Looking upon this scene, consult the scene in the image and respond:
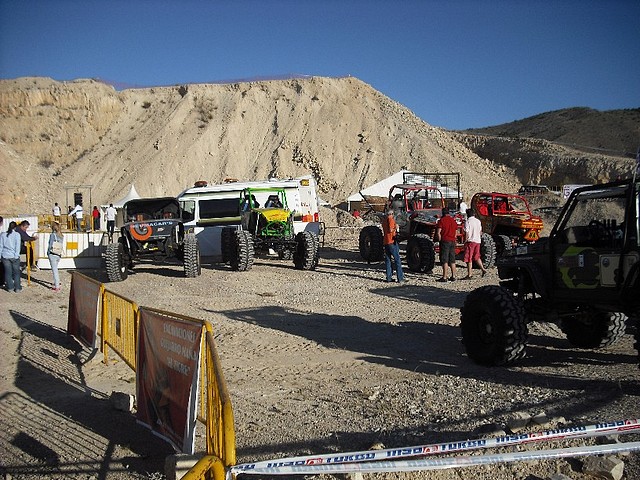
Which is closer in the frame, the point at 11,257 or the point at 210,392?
the point at 210,392

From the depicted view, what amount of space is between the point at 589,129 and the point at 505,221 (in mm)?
52886

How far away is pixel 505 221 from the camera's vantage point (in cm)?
1827

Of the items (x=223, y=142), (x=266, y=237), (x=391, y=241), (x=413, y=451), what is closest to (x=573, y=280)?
(x=413, y=451)

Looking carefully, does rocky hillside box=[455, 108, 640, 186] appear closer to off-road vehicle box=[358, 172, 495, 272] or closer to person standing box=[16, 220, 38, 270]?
off-road vehicle box=[358, 172, 495, 272]

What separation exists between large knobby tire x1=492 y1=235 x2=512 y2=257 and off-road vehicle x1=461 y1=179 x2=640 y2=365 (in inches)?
389

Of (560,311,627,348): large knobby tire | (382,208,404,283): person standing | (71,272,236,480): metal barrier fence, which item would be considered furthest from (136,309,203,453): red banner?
(382,208,404,283): person standing

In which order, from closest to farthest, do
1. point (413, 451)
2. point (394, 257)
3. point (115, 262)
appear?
point (413, 451) → point (394, 257) → point (115, 262)

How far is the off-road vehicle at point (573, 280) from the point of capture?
600cm

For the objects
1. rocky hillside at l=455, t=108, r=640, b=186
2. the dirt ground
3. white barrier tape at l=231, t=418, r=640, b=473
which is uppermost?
rocky hillside at l=455, t=108, r=640, b=186

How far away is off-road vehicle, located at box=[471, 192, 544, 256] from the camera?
1797cm

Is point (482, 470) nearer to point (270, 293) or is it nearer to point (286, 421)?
point (286, 421)

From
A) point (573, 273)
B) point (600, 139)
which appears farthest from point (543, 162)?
point (573, 273)

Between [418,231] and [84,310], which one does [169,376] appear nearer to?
[84,310]

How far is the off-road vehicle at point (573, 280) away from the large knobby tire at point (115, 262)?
9.61 m
